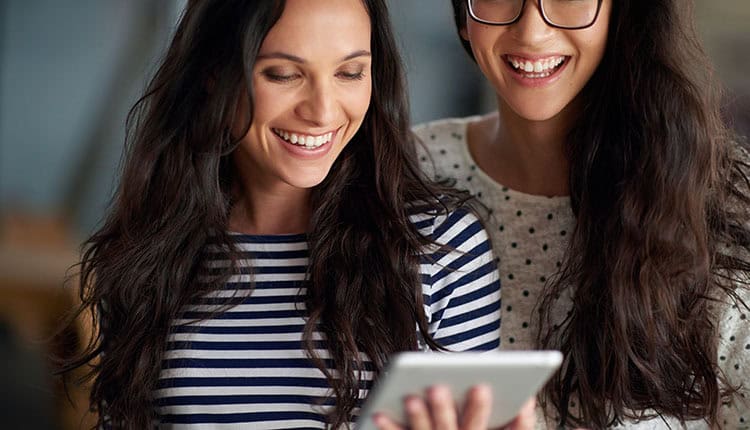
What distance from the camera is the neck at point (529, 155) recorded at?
187 centimetres

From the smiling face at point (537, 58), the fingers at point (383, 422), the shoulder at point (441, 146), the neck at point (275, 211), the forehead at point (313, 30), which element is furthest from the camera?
the shoulder at point (441, 146)

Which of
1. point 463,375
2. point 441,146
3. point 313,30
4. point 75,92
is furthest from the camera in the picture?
point 75,92

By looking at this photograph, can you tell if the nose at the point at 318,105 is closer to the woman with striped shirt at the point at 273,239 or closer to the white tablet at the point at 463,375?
the woman with striped shirt at the point at 273,239

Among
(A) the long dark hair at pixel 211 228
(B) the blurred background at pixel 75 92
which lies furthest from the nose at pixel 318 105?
(B) the blurred background at pixel 75 92

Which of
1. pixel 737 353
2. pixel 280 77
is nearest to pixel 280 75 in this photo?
pixel 280 77

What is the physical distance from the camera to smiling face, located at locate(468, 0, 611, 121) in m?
1.70

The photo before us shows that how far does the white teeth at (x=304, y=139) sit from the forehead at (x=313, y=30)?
0.12 metres

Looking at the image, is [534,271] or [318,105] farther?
[534,271]

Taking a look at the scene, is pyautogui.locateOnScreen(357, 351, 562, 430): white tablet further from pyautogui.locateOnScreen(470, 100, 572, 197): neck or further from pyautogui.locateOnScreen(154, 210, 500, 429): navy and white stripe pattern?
pyautogui.locateOnScreen(470, 100, 572, 197): neck

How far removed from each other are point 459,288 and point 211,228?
0.41 meters

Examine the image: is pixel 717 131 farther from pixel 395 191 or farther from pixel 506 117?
pixel 395 191

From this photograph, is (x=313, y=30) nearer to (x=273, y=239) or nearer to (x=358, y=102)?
(x=358, y=102)

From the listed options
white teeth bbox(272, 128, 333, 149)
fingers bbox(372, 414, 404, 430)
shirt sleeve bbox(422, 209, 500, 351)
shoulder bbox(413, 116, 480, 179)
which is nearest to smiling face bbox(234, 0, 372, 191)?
white teeth bbox(272, 128, 333, 149)

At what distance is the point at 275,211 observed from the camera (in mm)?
1811
